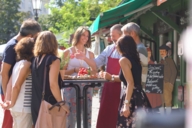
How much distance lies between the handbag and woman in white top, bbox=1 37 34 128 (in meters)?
0.33

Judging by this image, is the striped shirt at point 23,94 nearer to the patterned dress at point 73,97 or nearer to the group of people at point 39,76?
the group of people at point 39,76

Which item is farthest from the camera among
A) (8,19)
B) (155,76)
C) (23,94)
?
(8,19)

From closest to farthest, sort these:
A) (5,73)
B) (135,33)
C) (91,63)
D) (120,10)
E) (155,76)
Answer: (5,73) < (135,33) < (91,63) < (155,76) < (120,10)

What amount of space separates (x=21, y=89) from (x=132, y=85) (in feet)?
4.33

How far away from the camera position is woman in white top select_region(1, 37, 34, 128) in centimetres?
467

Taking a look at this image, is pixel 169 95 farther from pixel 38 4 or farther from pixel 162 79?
pixel 38 4

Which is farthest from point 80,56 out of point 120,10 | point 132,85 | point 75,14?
point 75,14

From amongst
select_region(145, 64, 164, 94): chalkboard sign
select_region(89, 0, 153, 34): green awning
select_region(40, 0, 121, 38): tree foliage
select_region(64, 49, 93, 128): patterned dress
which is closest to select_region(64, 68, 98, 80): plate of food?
select_region(64, 49, 93, 128): patterned dress

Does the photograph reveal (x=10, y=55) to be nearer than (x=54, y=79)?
No

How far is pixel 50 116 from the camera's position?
4430 mm

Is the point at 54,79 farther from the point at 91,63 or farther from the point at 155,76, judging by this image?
the point at 155,76

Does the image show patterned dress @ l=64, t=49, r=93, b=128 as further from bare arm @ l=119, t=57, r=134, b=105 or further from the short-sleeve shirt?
bare arm @ l=119, t=57, r=134, b=105

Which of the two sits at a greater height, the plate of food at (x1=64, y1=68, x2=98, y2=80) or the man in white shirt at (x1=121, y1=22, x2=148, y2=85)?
the man in white shirt at (x1=121, y1=22, x2=148, y2=85)

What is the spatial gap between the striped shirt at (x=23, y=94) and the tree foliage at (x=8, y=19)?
57862 mm
